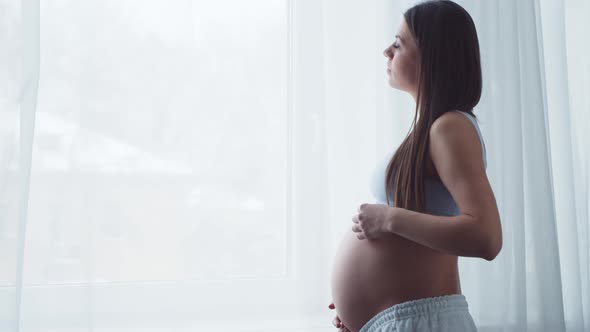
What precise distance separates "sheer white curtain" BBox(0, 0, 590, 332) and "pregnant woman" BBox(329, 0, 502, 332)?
0.99 ft

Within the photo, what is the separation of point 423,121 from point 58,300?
806 millimetres

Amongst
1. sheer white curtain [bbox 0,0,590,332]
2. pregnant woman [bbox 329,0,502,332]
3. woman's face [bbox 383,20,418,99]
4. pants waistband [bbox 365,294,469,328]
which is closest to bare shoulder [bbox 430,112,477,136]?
pregnant woman [bbox 329,0,502,332]

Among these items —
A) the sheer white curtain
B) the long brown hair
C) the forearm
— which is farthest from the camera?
the sheer white curtain

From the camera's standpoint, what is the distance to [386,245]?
88cm

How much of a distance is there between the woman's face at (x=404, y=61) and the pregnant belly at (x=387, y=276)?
31 cm

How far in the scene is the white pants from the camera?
0.84 metres

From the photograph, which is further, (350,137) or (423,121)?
(350,137)

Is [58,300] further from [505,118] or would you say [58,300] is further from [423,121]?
[505,118]

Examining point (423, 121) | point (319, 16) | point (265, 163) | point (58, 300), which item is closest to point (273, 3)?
point (319, 16)

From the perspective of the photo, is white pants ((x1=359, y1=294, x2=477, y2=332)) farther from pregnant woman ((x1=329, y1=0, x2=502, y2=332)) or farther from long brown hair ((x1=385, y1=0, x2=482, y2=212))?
long brown hair ((x1=385, y1=0, x2=482, y2=212))

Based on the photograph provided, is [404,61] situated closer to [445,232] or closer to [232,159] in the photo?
[445,232]

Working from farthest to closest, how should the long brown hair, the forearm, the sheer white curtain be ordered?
the sheer white curtain
the long brown hair
the forearm

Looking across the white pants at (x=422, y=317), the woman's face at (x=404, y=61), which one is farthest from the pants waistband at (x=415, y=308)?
the woman's face at (x=404, y=61)

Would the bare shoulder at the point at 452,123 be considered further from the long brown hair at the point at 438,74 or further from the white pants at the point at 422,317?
the white pants at the point at 422,317
